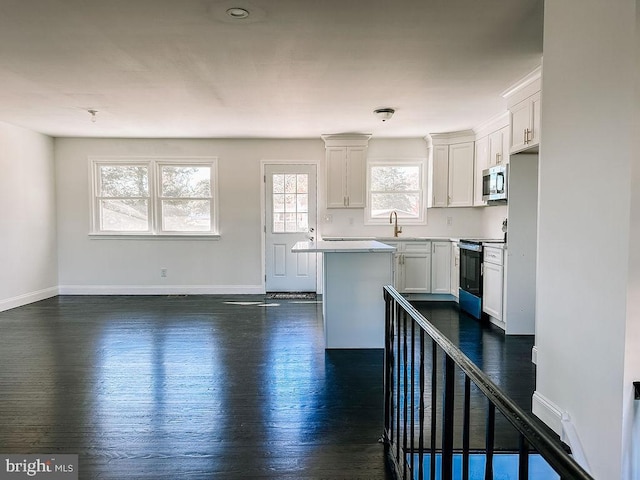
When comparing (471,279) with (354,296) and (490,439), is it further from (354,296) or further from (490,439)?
(490,439)

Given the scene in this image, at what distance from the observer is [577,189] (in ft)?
6.75

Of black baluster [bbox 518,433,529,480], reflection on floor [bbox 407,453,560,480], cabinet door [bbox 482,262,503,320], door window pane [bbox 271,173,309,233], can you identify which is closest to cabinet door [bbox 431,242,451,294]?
cabinet door [bbox 482,262,503,320]

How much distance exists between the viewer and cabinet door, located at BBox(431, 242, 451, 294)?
19.0ft

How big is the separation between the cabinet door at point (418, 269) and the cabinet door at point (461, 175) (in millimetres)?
942

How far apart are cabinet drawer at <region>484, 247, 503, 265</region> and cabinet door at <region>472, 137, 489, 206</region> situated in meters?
1.05

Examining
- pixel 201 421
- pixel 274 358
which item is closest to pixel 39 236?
pixel 274 358

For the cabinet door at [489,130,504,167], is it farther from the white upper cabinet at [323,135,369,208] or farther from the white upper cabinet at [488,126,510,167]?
the white upper cabinet at [323,135,369,208]

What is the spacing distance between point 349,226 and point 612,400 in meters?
4.84

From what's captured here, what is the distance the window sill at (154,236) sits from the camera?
21.0 feet

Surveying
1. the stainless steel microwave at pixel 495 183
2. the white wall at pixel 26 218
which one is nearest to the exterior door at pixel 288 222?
the stainless steel microwave at pixel 495 183

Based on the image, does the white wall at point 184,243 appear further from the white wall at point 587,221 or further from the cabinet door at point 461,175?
the white wall at point 587,221

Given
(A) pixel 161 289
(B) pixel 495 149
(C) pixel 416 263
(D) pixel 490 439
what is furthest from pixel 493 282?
(A) pixel 161 289

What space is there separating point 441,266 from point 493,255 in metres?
1.43

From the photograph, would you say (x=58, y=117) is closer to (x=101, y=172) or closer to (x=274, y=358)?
(x=101, y=172)
